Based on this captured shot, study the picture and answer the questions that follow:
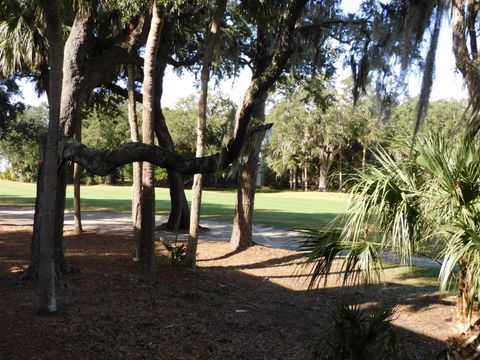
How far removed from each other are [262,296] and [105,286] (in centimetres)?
298

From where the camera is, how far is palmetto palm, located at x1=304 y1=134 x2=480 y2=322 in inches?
211

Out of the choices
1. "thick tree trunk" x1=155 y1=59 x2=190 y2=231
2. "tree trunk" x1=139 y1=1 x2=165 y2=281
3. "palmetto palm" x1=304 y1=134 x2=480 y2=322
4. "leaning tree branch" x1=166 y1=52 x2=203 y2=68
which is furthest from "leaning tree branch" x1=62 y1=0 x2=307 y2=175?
"leaning tree branch" x1=166 y1=52 x2=203 y2=68

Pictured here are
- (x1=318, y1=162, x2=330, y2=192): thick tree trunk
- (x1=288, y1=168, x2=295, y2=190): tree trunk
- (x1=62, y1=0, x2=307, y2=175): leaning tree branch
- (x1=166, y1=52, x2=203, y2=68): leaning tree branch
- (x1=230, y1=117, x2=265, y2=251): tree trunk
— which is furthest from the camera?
(x1=288, y1=168, x2=295, y2=190): tree trunk

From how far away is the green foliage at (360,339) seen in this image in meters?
4.96

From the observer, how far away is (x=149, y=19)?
11.3 m

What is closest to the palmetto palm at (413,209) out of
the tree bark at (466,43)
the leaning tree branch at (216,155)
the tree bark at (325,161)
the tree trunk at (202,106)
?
the leaning tree branch at (216,155)

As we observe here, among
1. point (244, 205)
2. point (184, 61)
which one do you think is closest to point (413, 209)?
point (244, 205)

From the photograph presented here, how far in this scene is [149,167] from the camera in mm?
10125

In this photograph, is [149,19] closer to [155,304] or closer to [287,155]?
[155,304]

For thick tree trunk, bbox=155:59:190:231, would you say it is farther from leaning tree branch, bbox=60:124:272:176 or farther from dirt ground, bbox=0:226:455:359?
leaning tree branch, bbox=60:124:272:176

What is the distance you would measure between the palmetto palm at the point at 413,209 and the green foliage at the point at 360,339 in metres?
0.45

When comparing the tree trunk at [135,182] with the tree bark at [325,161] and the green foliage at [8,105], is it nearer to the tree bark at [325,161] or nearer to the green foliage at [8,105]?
the green foliage at [8,105]

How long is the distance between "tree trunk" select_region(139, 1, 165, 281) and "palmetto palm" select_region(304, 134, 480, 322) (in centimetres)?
482

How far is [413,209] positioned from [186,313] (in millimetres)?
3923
